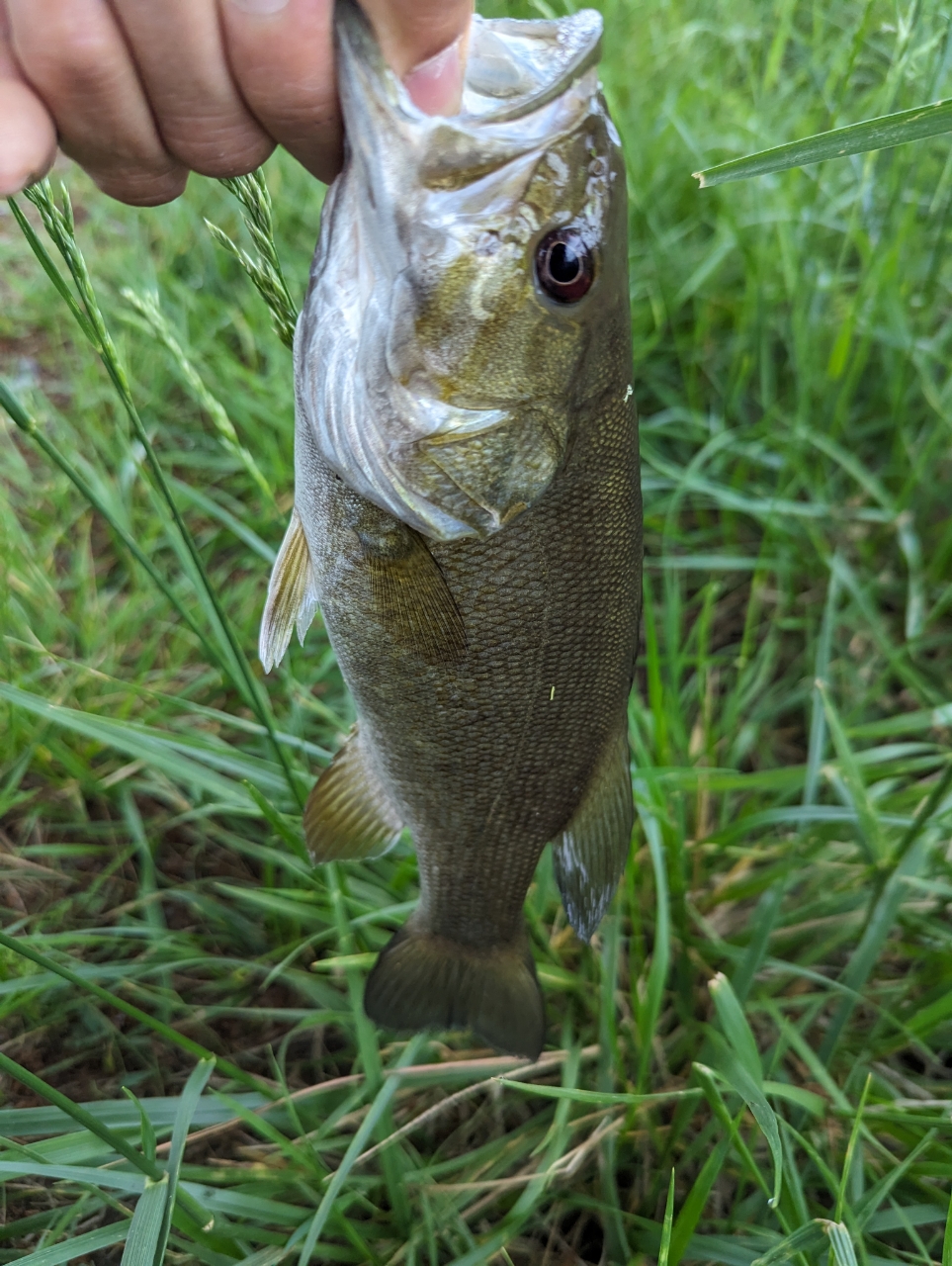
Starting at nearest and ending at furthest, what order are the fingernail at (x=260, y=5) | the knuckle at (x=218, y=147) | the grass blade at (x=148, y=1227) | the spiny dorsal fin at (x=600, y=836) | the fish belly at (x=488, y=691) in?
the fingernail at (x=260, y=5), the knuckle at (x=218, y=147), the grass blade at (x=148, y=1227), the fish belly at (x=488, y=691), the spiny dorsal fin at (x=600, y=836)

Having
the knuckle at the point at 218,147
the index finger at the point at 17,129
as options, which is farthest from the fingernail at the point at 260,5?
the index finger at the point at 17,129

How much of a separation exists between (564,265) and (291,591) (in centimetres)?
57

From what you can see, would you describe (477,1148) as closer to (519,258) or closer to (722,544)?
(519,258)

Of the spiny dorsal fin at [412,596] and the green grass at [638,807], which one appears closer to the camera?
the spiny dorsal fin at [412,596]

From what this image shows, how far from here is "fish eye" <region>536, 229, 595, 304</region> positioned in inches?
38.2

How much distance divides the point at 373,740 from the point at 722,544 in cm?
157

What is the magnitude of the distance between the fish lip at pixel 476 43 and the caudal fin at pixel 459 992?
1.19 metres

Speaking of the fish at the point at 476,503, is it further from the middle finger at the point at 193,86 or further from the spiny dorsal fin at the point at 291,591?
the middle finger at the point at 193,86

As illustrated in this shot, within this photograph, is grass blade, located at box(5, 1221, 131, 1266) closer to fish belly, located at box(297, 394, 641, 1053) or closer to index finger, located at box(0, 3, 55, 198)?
fish belly, located at box(297, 394, 641, 1053)

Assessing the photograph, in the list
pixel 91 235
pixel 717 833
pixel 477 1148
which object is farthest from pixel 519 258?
pixel 91 235

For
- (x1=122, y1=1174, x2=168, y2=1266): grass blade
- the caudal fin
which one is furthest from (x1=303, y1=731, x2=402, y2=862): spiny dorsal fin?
(x1=122, y1=1174, x2=168, y2=1266): grass blade

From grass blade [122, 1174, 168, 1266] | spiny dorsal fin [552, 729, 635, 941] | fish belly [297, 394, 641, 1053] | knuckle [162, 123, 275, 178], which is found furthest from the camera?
spiny dorsal fin [552, 729, 635, 941]

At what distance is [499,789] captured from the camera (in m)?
1.26

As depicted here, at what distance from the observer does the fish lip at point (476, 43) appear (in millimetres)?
828
